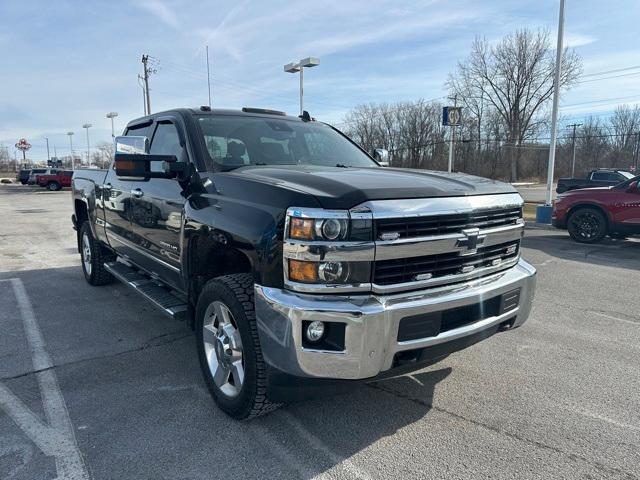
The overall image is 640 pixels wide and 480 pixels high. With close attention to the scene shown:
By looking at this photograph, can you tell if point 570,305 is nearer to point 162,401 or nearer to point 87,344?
point 162,401

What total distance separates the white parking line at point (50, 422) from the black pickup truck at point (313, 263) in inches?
33.7

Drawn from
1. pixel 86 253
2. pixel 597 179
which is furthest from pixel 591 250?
pixel 597 179

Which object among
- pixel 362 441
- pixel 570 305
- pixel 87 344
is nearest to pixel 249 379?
pixel 362 441

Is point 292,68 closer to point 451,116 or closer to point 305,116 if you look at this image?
point 451,116

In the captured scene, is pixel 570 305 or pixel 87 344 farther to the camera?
pixel 570 305

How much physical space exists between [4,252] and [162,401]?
25.4 ft

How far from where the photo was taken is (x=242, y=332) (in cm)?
275

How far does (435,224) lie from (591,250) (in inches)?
333

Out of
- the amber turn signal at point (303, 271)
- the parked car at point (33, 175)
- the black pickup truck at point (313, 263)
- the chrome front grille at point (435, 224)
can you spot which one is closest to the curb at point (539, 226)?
the black pickup truck at point (313, 263)

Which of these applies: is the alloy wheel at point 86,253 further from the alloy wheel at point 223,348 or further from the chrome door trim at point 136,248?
the alloy wheel at point 223,348

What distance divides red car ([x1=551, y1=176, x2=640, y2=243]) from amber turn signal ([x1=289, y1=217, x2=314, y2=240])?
9.79 metres

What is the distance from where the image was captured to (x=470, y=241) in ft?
9.17

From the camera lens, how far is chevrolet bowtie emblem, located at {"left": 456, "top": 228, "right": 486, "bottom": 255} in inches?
108

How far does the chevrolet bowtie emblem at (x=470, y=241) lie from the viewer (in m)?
2.75
